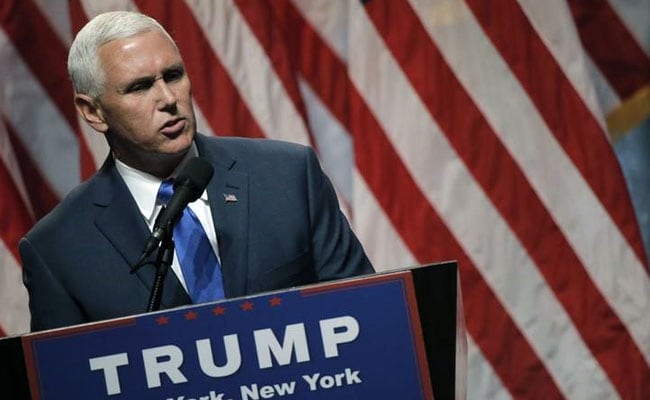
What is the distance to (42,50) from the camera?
2.94 metres

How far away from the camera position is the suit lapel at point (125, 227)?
1734mm

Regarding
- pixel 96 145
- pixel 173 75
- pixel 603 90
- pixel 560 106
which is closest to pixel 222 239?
pixel 173 75

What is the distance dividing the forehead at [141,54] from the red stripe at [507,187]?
107 centimetres

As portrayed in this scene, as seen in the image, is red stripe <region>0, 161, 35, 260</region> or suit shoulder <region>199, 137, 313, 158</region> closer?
suit shoulder <region>199, 137, 313, 158</region>

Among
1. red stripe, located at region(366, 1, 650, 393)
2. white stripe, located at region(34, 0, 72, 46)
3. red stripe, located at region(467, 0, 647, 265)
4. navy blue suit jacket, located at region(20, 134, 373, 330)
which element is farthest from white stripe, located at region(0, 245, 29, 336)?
red stripe, located at region(467, 0, 647, 265)

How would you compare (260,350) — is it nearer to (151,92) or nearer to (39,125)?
(151,92)

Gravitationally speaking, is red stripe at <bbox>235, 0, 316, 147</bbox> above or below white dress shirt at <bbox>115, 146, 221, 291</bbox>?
above

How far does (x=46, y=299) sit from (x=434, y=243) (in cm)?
124

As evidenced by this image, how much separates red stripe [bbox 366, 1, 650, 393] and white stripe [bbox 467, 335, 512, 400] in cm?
24

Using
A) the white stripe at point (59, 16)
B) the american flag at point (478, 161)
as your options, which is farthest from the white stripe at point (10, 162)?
the white stripe at point (59, 16)

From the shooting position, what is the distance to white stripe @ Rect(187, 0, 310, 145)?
2.80 meters

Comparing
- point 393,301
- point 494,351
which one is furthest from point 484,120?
point 393,301

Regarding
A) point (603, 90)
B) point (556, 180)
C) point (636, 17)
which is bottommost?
point (556, 180)

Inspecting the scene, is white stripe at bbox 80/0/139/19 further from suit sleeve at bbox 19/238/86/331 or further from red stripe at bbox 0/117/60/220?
suit sleeve at bbox 19/238/86/331
